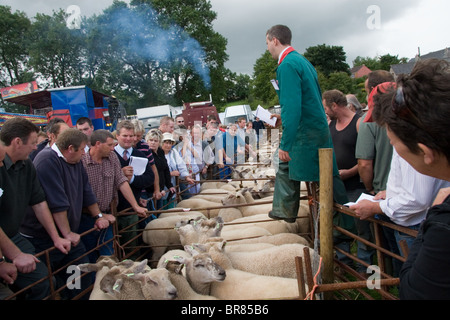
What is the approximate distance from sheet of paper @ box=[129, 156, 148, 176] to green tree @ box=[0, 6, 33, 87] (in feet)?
118

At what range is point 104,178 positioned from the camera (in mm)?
3783

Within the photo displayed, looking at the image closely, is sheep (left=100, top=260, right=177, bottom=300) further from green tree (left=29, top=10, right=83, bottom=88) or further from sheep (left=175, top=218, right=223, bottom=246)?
green tree (left=29, top=10, right=83, bottom=88)

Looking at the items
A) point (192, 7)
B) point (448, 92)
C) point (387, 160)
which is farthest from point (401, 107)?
point (192, 7)

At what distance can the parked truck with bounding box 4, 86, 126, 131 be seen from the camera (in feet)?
47.6

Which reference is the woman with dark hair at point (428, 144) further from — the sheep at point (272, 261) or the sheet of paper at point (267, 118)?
the sheet of paper at point (267, 118)

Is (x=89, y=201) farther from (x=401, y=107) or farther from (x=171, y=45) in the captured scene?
(x=171, y=45)

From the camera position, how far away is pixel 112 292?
2.59 m

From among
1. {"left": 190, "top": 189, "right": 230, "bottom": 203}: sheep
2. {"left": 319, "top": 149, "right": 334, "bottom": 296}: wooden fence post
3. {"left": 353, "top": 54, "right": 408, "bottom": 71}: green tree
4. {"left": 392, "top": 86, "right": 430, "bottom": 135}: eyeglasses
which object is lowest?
{"left": 190, "top": 189, "right": 230, "bottom": 203}: sheep

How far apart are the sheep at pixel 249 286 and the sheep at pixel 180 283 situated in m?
0.16

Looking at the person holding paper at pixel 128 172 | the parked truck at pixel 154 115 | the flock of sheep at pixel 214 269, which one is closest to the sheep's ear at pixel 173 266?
the flock of sheep at pixel 214 269

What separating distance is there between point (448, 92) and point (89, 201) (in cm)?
339

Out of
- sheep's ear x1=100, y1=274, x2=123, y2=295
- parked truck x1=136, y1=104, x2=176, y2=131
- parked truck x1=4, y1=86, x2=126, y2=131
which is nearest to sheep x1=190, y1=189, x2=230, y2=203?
sheep's ear x1=100, y1=274, x2=123, y2=295

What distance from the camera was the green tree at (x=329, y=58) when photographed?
2039 inches

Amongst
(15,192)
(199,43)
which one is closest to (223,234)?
(15,192)
